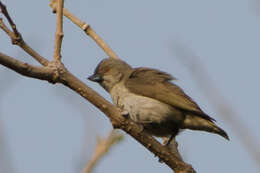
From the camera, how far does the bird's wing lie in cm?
648

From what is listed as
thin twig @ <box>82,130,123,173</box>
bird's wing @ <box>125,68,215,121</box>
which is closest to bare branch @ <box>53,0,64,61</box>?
thin twig @ <box>82,130,123,173</box>

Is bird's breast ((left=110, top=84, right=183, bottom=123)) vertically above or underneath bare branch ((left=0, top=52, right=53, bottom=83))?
underneath

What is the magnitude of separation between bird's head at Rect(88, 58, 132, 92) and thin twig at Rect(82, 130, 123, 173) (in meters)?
3.69

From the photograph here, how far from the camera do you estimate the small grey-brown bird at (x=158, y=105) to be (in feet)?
20.8

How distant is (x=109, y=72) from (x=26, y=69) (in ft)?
12.7

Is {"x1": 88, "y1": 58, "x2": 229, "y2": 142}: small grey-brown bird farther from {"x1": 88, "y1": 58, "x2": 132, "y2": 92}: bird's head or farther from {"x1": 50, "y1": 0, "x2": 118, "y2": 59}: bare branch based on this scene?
{"x1": 50, "y1": 0, "x2": 118, "y2": 59}: bare branch

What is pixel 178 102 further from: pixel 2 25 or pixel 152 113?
pixel 2 25

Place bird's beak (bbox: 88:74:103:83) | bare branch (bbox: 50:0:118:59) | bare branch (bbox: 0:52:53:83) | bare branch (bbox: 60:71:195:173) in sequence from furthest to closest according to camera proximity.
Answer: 1. bird's beak (bbox: 88:74:103:83)
2. bare branch (bbox: 50:0:118:59)
3. bare branch (bbox: 60:71:195:173)
4. bare branch (bbox: 0:52:53:83)

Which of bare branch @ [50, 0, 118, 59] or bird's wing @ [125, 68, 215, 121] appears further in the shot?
bird's wing @ [125, 68, 215, 121]

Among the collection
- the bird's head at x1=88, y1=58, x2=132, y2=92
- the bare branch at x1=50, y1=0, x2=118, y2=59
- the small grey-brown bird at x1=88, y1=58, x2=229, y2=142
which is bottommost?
the small grey-brown bird at x1=88, y1=58, x2=229, y2=142

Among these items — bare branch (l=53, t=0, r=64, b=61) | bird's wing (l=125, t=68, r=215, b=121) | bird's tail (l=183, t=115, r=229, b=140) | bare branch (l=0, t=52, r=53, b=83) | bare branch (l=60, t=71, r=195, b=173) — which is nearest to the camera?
bare branch (l=0, t=52, r=53, b=83)

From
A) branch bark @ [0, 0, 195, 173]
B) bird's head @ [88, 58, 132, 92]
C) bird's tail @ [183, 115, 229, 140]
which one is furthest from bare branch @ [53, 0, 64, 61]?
bird's head @ [88, 58, 132, 92]

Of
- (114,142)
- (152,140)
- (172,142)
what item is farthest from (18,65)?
(172,142)

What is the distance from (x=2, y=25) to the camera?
4148mm
